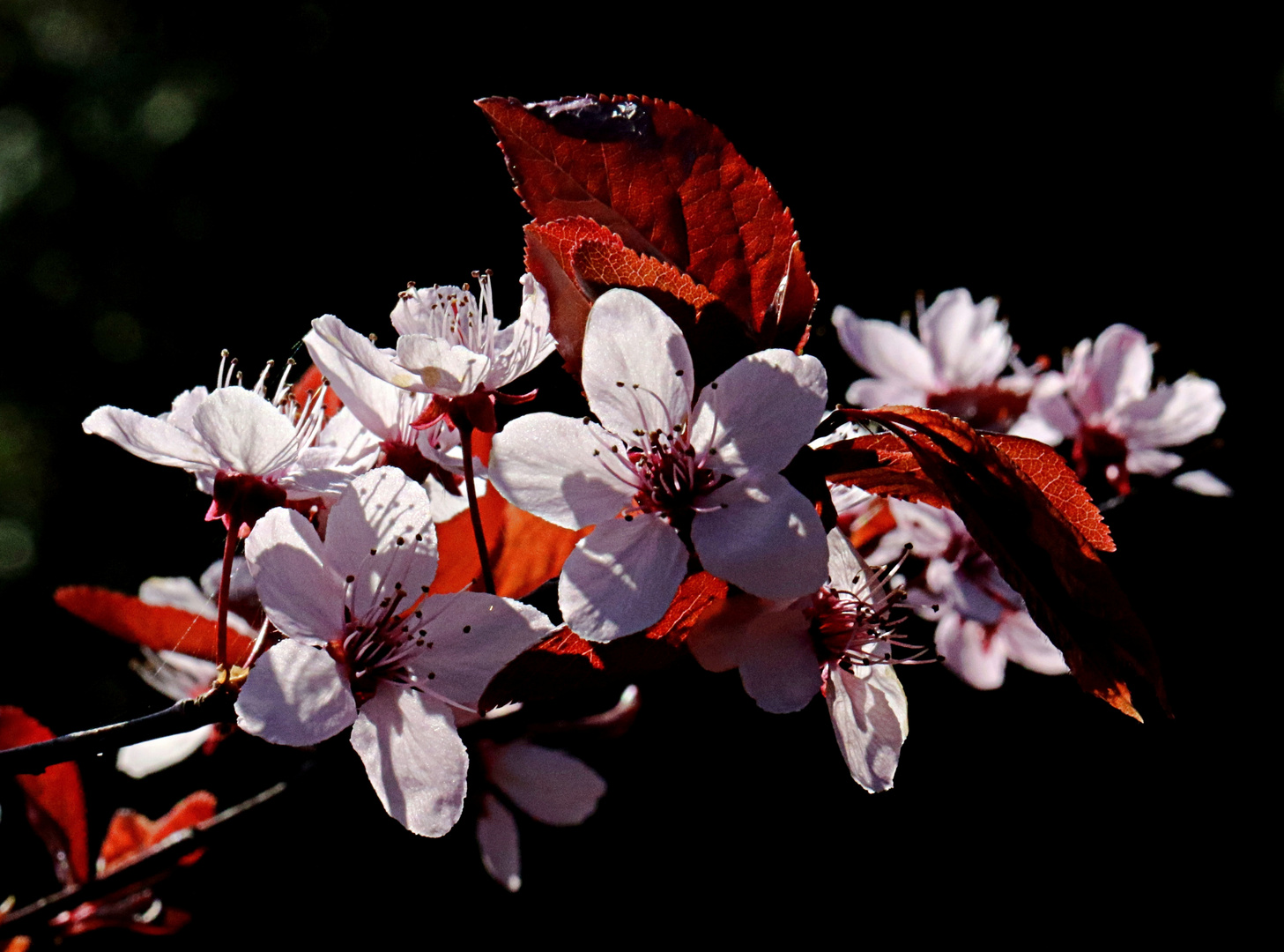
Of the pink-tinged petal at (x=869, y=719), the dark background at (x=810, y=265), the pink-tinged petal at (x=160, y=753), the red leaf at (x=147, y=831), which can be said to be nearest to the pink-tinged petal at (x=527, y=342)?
the pink-tinged petal at (x=869, y=719)

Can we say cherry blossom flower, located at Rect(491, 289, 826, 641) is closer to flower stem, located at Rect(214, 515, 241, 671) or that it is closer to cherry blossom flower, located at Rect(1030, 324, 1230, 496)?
flower stem, located at Rect(214, 515, 241, 671)

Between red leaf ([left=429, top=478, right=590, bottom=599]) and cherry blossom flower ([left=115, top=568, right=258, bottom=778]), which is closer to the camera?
red leaf ([left=429, top=478, right=590, bottom=599])

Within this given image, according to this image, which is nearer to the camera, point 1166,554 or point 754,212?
point 754,212

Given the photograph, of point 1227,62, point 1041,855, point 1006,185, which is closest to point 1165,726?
Answer: point 1041,855

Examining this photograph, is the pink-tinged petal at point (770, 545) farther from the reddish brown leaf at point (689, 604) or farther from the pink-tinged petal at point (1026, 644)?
the pink-tinged petal at point (1026, 644)

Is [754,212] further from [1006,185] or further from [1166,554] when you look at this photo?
[1006,185]

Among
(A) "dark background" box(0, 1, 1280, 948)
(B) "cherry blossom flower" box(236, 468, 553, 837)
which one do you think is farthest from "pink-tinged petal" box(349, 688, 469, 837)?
(A) "dark background" box(0, 1, 1280, 948)
